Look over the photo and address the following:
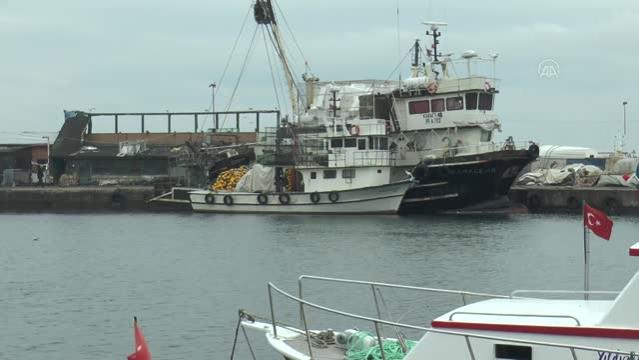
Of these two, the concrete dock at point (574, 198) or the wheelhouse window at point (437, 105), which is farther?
the concrete dock at point (574, 198)

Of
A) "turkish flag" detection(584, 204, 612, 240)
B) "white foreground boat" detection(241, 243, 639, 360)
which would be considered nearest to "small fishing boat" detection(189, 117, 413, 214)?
"turkish flag" detection(584, 204, 612, 240)

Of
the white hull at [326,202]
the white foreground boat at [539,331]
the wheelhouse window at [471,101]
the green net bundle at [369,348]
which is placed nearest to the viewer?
the white foreground boat at [539,331]

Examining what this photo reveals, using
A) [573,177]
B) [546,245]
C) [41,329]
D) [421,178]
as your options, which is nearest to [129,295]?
[41,329]

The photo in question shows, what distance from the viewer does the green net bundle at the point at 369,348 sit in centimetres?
1698

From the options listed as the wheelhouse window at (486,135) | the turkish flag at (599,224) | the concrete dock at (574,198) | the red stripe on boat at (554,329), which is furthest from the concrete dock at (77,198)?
the red stripe on boat at (554,329)

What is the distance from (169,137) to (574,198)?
169 ft

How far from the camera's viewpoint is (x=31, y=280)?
1660 inches

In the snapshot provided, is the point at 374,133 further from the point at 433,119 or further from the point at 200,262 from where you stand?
the point at 200,262

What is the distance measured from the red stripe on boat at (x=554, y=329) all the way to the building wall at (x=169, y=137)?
303 feet

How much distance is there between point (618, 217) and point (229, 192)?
3076 cm

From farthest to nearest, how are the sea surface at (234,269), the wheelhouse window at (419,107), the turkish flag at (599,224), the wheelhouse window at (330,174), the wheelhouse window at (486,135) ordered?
the wheelhouse window at (330,174) → the wheelhouse window at (419,107) → the wheelhouse window at (486,135) → the sea surface at (234,269) → the turkish flag at (599,224)

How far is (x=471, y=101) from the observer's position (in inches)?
3024

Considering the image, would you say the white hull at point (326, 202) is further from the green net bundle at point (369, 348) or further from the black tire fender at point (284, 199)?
the green net bundle at point (369, 348)

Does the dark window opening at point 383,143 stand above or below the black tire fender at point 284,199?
above
